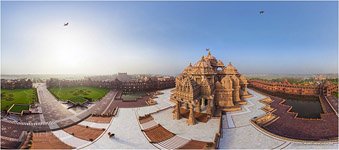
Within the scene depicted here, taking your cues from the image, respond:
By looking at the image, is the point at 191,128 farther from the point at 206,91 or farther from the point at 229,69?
the point at 229,69

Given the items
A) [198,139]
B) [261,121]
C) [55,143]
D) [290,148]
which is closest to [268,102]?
[261,121]

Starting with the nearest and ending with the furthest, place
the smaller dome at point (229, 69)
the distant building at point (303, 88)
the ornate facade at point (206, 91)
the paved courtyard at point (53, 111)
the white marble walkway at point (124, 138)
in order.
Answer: the white marble walkway at point (124, 138) → the ornate facade at point (206, 91) → the paved courtyard at point (53, 111) → the smaller dome at point (229, 69) → the distant building at point (303, 88)

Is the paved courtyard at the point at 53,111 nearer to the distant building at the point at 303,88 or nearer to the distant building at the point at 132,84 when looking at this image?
the distant building at the point at 132,84

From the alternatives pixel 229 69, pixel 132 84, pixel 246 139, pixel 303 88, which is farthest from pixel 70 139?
pixel 303 88

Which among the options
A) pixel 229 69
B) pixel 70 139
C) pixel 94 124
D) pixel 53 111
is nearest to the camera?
pixel 70 139

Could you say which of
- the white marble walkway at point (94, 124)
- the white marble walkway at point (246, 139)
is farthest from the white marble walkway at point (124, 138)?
the white marble walkway at point (246, 139)

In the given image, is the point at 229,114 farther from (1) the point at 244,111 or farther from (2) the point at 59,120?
(2) the point at 59,120

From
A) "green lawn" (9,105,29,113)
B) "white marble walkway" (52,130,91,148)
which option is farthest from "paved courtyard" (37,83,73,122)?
"white marble walkway" (52,130,91,148)

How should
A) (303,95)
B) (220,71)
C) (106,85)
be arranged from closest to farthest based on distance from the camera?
1. (220,71)
2. (303,95)
3. (106,85)
